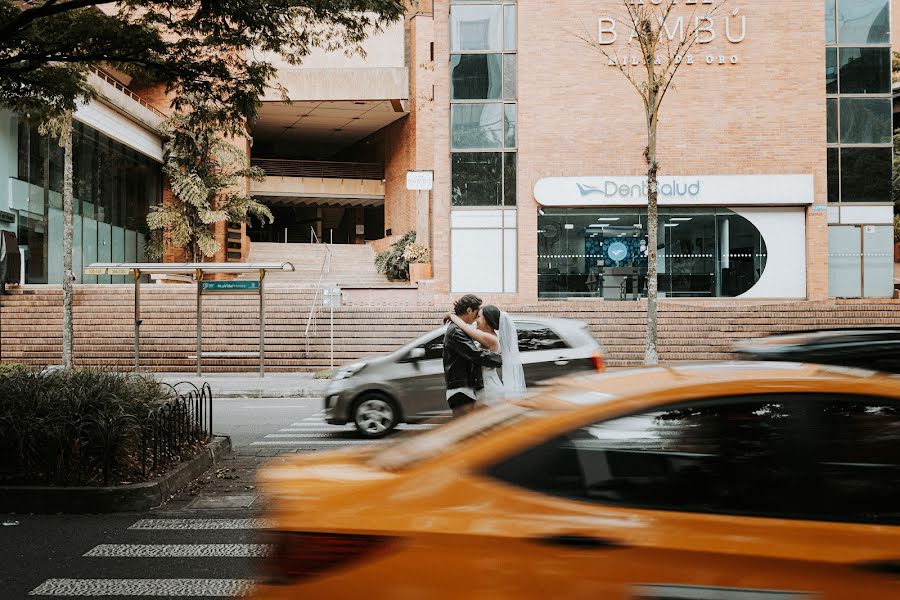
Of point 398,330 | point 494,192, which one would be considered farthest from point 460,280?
point 398,330

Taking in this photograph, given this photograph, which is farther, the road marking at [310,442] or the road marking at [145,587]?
the road marking at [310,442]

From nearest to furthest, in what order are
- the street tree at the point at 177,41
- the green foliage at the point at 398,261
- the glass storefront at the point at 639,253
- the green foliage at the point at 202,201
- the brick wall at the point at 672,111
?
the street tree at the point at 177,41
the brick wall at the point at 672,111
the glass storefront at the point at 639,253
the green foliage at the point at 202,201
the green foliage at the point at 398,261

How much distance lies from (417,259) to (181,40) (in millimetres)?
23682

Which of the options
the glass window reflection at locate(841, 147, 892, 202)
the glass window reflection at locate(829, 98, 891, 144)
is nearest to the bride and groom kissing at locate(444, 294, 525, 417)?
the glass window reflection at locate(841, 147, 892, 202)

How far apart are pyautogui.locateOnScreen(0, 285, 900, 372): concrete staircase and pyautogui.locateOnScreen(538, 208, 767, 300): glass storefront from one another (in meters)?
2.87

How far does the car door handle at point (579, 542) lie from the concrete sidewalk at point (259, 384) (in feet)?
45.0

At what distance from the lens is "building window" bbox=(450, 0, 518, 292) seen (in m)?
28.5

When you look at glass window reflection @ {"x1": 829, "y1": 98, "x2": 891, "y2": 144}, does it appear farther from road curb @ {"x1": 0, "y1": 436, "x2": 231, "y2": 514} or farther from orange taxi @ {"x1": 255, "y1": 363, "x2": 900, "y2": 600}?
orange taxi @ {"x1": 255, "y1": 363, "x2": 900, "y2": 600}

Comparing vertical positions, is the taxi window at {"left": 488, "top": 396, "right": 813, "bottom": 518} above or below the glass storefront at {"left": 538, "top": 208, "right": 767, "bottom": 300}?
below

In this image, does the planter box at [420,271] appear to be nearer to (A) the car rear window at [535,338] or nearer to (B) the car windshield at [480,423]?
(A) the car rear window at [535,338]

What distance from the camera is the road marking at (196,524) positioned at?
6945 millimetres

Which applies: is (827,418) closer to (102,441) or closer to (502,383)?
(502,383)

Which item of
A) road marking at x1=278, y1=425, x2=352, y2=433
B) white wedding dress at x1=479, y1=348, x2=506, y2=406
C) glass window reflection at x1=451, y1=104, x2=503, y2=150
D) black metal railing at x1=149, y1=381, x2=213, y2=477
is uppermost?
glass window reflection at x1=451, y1=104, x2=503, y2=150

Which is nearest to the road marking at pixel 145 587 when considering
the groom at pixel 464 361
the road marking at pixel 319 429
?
the groom at pixel 464 361
